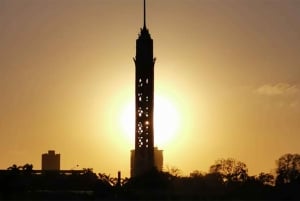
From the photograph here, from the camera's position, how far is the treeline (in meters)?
124

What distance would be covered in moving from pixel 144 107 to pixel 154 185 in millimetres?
21796

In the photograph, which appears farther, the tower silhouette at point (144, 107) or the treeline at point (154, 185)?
the tower silhouette at point (144, 107)

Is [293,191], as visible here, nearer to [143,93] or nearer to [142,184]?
[142,184]

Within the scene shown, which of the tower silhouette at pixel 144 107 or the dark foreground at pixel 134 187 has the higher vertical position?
the tower silhouette at pixel 144 107

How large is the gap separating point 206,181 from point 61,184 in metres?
25.9

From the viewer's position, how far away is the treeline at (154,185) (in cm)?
12369

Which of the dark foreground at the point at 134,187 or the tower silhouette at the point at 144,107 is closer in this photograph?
the dark foreground at the point at 134,187


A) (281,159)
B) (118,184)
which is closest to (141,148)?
(118,184)

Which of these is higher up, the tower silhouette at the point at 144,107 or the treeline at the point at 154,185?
the tower silhouette at the point at 144,107

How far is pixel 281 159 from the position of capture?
170 meters

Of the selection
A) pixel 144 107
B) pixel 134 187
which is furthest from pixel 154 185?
pixel 144 107

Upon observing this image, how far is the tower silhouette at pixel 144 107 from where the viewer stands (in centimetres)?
15625

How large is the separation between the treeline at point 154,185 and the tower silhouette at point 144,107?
535 centimetres

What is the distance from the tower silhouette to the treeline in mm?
5352
